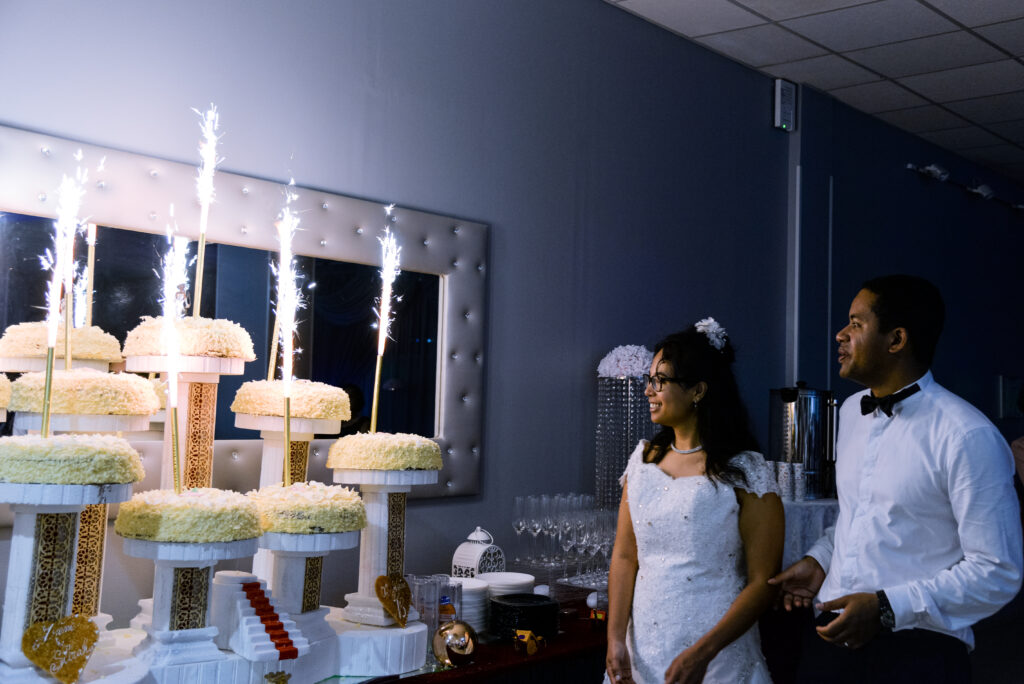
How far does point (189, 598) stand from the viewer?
6.41 ft

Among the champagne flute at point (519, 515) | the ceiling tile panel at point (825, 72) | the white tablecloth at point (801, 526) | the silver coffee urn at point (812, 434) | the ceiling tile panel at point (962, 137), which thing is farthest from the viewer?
the ceiling tile panel at point (962, 137)

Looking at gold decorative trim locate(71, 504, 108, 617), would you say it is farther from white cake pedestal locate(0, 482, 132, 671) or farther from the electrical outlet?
the electrical outlet

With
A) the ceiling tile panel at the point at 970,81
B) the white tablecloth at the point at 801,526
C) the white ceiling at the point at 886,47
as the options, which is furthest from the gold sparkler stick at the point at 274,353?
the ceiling tile panel at the point at 970,81

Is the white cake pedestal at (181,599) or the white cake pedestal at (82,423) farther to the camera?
the white cake pedestal at (82,423)

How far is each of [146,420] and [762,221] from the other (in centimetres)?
354


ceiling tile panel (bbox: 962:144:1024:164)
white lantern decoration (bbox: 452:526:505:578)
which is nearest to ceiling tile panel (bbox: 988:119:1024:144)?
ceiling tile panel (bbox: 962:144:1024:164)

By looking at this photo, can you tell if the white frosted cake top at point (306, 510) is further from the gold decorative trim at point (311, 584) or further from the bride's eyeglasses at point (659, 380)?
the bride's eyeglasses at point (659, 380)

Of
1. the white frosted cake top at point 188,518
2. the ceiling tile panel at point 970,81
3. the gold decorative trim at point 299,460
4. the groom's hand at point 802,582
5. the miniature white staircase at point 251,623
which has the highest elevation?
the ceiling tile panel at point 970,81

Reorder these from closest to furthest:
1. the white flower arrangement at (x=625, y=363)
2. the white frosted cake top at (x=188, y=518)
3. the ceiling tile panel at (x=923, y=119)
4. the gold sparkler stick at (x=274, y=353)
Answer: the white frosted cake top at (x=188, y=518) → the gold sparkler stick at (x=274, y=353) → the white flower arrangement at (x=625, y=363) → the ceiling tile panel at (x=923, y=119)

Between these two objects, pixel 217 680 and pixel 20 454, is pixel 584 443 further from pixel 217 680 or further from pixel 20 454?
pixel 20 454

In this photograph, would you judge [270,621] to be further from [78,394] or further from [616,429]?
[616,429]

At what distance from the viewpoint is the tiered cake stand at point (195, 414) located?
2.25m

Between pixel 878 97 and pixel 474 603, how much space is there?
393 centimetres

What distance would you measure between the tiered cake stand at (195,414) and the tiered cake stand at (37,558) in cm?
39
